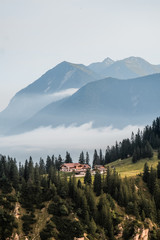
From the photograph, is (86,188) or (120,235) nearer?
(120,235)

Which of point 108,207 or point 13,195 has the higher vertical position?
point 13,195

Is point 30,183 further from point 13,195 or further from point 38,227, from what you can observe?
point 38,227

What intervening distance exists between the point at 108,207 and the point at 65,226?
21704 millimetres

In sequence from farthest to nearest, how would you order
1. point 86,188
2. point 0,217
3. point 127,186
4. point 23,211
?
point 127,186, point 86,188, point 23,211, point 0,217

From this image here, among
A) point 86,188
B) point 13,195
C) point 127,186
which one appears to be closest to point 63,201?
point 86,188

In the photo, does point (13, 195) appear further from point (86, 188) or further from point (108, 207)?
point (108, 207)

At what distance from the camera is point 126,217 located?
385 feet

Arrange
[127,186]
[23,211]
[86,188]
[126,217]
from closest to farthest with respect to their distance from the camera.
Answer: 1. [23,211]
2. [126,217]
3. [86,188]
4. [127,186]

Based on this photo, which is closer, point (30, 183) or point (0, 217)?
point (0, 217)

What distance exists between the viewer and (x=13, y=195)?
4604 inches

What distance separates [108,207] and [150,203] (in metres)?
20.4

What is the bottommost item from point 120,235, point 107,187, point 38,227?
point 120,235

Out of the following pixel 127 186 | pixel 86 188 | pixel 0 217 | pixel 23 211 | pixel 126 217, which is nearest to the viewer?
pixel 0 217

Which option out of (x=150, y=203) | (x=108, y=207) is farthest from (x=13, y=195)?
(x=150, y=203)
